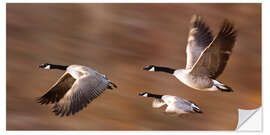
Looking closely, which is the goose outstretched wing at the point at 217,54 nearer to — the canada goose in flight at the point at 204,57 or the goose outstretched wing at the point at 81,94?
the canada goose in flight at the point at 204,57

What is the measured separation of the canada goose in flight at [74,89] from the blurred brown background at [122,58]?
0.03 m

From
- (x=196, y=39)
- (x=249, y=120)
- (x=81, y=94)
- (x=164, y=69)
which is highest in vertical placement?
(x=196, y=39)

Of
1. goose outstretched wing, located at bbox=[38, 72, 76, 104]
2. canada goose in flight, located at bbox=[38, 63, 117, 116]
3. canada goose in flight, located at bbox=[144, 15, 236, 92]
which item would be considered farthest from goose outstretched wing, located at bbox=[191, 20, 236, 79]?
goose outstretched wing, located at bbox=[38, 72, 76, 104]

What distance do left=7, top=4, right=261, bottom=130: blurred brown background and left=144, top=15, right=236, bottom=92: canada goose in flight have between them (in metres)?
0.03

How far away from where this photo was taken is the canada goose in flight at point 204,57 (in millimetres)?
3283

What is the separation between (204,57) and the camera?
10.8ft

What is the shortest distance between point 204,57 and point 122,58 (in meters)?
0.46

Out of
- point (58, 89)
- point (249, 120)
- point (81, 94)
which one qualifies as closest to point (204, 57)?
point (249, 120)

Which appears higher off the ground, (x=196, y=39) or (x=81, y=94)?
(x=196, y=39)

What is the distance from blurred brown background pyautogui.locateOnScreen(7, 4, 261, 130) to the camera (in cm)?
337

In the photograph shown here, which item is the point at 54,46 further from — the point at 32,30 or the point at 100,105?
the point at 100,105

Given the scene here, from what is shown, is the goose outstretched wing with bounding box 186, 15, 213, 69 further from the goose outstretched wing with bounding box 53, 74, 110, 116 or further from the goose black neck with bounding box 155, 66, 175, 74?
the goose outstretched wing with bounding box 53, 74, 110, 116

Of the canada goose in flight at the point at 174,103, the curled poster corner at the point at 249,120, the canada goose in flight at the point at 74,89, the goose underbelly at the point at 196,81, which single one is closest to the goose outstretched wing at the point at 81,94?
the canada goose in flight at the point at 74,89

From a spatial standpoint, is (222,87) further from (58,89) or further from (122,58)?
(58,89)
